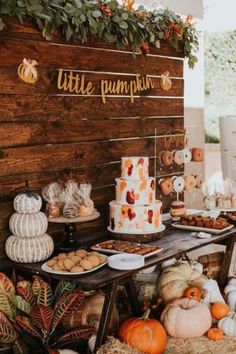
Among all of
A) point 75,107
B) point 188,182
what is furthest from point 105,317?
point 188,182

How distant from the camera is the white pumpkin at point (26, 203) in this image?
3.48 meters

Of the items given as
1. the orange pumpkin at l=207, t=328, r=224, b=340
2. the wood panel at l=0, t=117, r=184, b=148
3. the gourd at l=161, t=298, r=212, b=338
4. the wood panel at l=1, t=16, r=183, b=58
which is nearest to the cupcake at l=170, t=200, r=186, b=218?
the wood panel at l=0, t=117, r=184, b=148

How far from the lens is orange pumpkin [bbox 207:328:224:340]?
367cm

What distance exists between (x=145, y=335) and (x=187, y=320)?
38 cm

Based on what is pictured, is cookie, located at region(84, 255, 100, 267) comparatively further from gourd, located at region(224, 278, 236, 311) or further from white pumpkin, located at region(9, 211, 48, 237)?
gourd, located at region(224, 278, 236, 311)

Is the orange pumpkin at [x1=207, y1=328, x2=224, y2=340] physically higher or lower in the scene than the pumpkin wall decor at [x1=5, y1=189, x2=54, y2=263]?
lower

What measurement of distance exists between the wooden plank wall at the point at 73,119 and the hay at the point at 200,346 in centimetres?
109

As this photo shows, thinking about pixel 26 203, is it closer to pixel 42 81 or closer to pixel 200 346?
pixel 42 81

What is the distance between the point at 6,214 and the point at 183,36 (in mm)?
2423

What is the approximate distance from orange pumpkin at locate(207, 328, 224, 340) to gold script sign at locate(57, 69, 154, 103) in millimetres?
1867

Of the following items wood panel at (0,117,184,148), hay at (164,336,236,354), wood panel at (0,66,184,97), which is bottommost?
hay at (164,336,236,354)

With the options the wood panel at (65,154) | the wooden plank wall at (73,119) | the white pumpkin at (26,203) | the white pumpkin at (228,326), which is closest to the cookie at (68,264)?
the white pumpkin at (26,203)

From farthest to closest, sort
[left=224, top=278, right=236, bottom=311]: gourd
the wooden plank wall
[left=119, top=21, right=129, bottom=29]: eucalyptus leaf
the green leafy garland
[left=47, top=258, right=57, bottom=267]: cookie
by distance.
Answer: [left=224, top=278, right=236, bottom=311]: gourd < [left=119, top=21, right=129, bottom=29]: eucalyptus leaf < the wooden plank wall < the green leafy garland < [left=47, top=258, right=57, bottom=267]: cookie

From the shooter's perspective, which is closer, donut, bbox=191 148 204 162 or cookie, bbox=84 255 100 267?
cookie, bbox=84 255 100 267
